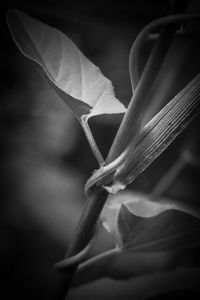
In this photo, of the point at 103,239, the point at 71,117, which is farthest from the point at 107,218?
the point at 71,117

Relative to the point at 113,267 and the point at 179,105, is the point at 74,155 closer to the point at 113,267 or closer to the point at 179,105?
the point at 113,267

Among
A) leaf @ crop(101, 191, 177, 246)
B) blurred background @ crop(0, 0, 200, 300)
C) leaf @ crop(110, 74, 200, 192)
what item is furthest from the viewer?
blurred background @ crop(0, 0, 200, 300)

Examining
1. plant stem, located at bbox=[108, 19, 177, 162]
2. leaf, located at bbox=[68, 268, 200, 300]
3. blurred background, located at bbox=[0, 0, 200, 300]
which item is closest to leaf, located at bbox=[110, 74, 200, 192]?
plant stem, located at bbox=[108, 19, 177, 162]

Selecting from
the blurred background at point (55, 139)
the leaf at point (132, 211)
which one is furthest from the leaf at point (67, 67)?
the blurred background at point (55, 139)

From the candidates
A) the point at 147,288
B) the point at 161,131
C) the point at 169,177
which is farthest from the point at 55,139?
the point at 161,131

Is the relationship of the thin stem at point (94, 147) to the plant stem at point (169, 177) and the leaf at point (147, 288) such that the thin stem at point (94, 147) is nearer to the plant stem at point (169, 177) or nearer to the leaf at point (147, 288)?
the leaf at point (147, 288)

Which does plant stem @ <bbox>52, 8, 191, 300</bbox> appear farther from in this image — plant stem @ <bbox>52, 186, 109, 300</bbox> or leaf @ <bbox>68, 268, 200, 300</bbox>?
leaf @ <bbox>68, 268, 200, 300</bbox>
